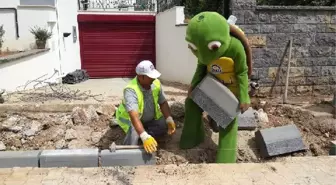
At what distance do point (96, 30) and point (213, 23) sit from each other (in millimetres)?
10524

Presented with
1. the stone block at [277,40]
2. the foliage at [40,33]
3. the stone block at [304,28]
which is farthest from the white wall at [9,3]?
the stone block at [304,28]

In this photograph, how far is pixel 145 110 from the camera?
162 inches

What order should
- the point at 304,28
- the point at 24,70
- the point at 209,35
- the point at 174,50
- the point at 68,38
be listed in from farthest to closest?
the point at 68,38 < the point at 174,50 < the point at 24,70 < the point at 304,28 < the point at 209,35

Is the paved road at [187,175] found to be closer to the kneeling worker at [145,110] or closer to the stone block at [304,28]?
the kneeling worker at [145,110]

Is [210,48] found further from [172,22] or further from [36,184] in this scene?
[172,22]

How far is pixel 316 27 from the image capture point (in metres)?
6.14

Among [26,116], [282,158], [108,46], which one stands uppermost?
[108,46]

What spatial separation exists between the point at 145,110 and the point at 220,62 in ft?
3.61

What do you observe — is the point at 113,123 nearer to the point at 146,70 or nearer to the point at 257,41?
the point at 146,70

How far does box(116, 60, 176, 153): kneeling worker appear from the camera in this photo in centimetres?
372

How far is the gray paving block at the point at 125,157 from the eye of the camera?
3.81 metres

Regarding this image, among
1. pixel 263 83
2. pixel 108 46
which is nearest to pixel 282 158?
pixel 263 83

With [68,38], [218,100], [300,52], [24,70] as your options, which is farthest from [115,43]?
[218,100]

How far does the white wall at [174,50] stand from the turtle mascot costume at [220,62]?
3.92m
